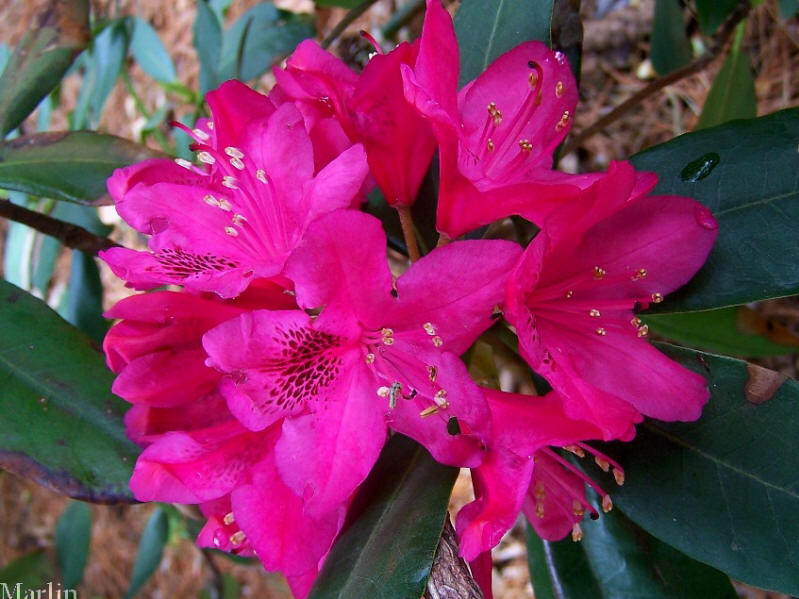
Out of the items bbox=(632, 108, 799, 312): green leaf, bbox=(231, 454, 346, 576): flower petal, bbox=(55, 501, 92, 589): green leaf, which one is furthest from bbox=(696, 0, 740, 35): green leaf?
bbox=(55, 501, 92, 589): green leaf

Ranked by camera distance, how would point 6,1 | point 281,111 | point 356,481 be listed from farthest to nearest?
point 6,1
point 281,111
point 356,481

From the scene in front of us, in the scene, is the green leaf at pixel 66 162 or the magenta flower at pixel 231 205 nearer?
the magenta flower at pixel 231 205

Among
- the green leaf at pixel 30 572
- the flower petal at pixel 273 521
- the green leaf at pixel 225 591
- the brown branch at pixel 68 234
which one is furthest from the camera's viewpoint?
the green leaf at pixel 225 591

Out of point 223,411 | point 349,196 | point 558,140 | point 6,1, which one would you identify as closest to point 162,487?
point 223,411

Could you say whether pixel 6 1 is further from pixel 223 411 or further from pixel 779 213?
pixel 779 213

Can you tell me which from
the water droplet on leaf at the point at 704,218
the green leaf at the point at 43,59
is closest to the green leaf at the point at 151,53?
the green leaf at the point at 43,59

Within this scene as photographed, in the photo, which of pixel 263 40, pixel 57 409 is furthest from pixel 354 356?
pixel 263 40

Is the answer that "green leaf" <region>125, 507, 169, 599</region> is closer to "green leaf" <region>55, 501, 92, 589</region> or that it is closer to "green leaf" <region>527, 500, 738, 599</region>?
"green leaf" <region>55, 501, 92, 589</region>

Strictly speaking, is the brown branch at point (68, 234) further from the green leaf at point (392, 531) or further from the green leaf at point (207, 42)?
the green leaf at point (392, 531)

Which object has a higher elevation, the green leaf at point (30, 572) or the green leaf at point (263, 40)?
the green leaf at point (263, 40)
